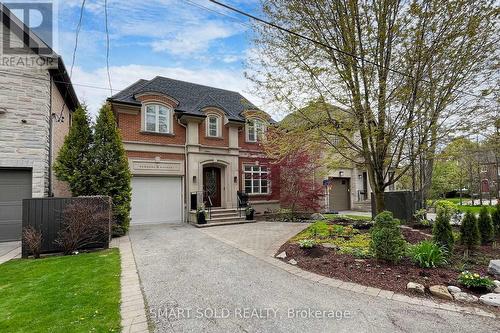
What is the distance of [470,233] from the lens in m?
6.05

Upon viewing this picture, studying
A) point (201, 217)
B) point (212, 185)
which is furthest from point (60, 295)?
point (212, 185)

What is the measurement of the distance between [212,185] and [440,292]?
36.9ft

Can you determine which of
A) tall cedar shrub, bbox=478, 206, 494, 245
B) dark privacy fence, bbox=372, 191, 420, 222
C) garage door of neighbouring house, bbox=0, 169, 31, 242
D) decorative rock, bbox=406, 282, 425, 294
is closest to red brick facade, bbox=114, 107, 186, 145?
garage door of neighbouring house, bbox=0, 169, 31, 242

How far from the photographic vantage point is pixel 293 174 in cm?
1318

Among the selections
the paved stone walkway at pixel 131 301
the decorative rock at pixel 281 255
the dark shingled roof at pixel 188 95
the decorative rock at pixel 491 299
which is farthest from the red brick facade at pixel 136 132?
the decorative rock at pixel 491 299

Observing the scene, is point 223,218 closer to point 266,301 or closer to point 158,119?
point 158,119

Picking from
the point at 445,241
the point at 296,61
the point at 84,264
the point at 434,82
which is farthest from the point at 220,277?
the point at 434,82

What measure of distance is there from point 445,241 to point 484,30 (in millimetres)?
4950

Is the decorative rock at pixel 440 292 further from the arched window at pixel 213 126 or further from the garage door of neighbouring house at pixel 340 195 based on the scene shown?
the garage door of neighbouring house at pixel 340 195

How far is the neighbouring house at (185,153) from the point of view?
11.9m

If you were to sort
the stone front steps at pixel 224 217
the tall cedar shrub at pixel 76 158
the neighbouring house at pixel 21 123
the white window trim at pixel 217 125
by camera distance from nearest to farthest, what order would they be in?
1. the neighbouring house at pixel 21 123
2. the tall cedar shrub at pixel 76 158
3. the stone front steps at pixel 224 217
4. the white window trim at pixel 217 125

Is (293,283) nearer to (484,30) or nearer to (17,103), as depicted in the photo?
(484,30)

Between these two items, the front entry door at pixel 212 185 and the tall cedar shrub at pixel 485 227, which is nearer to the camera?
the tall cedar shrub at pixel 485 227

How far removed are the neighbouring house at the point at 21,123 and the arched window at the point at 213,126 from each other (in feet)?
21.6
